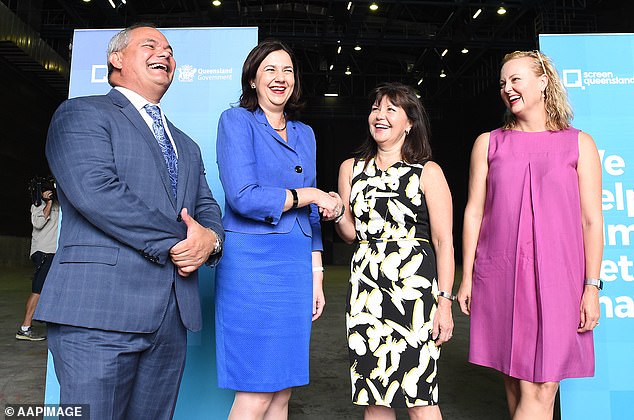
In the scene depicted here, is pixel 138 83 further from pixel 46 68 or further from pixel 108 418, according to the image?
pixel 46 68

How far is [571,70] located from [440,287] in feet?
4.58

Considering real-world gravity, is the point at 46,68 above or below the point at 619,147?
above

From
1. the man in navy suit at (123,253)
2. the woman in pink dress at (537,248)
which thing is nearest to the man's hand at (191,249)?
the man in navy suit at (123,253)

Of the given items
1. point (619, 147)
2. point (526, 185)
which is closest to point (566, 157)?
point (526, 185)

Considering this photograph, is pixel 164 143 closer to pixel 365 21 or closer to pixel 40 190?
pixel 40 190

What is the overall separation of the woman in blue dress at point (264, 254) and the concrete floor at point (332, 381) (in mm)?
1346

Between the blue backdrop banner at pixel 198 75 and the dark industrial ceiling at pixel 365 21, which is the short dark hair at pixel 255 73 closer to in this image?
the blue backdrop banner at pixel 198 75

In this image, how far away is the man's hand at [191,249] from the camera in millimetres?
1375

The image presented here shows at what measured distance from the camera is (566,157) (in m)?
1.79

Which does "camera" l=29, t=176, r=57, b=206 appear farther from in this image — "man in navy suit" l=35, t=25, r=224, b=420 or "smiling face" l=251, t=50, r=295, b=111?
"man in navy suit" l=35, t=25, r=224, b=420

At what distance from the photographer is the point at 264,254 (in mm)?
1690

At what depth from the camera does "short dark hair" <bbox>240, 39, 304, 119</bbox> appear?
5.88ft

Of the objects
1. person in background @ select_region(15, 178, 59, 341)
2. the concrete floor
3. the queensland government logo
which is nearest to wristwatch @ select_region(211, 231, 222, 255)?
the queensland government logo

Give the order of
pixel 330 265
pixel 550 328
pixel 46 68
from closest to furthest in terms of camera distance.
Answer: pixel 550 328
pixel 46 68
pixel 330 265
